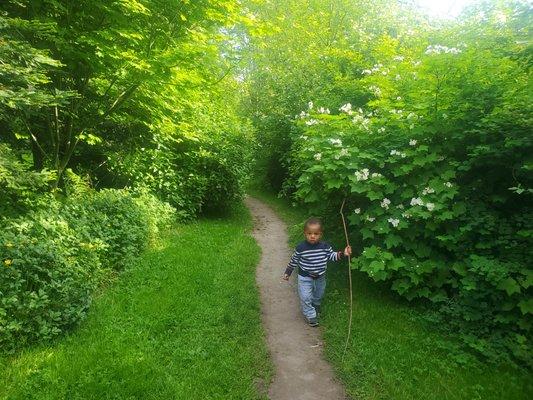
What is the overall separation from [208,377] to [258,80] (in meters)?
20.3

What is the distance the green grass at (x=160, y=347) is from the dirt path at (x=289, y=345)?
19 centimetres

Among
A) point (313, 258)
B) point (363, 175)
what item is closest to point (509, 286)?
point (363, 175)

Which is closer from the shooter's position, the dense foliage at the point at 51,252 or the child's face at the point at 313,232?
the dense foliage at the point at 51,252

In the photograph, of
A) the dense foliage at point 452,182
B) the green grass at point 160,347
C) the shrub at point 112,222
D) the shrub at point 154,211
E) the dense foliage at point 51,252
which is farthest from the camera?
the shrub at point 154,211

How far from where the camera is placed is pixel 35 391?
394cm

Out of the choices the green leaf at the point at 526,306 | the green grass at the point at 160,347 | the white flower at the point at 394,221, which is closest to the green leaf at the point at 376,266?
the white flower at the point at 394,221

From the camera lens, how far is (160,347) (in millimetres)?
4984

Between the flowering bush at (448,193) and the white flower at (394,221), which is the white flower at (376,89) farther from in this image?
the white flower at (394,221)

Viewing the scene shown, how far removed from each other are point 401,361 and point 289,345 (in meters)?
1.54

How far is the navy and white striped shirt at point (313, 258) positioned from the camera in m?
6.23

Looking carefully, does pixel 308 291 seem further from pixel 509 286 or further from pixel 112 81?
pixel 112 81

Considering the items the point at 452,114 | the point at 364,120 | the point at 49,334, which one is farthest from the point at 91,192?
the point at 452,114

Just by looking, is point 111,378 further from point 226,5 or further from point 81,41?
point 226,5

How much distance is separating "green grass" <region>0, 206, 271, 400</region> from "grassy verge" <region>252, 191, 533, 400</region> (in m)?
1.13
